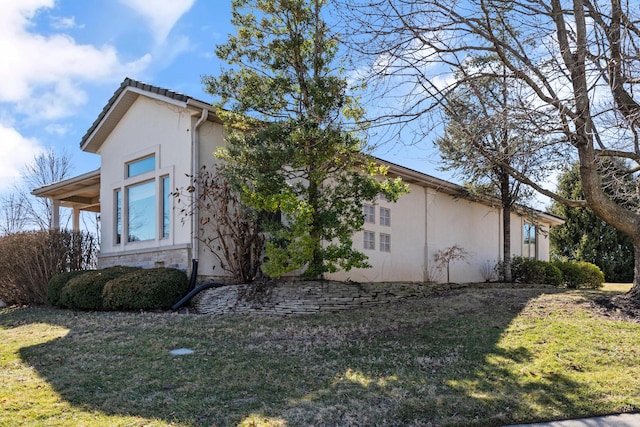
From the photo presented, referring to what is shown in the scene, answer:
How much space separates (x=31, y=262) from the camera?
1280cm

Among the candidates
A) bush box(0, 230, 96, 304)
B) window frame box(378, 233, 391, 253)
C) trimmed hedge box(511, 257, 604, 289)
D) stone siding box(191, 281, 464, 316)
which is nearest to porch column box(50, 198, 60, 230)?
bush box(0, 230, 96, 304)

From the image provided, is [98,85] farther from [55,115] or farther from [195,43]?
[55,115]

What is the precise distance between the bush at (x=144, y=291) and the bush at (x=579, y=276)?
1425 cm

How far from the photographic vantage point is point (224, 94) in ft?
34.9

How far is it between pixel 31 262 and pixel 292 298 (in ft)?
24.6

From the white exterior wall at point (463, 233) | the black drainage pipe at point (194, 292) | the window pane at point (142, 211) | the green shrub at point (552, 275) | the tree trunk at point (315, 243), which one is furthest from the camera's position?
the green shrub at point (552, 275)

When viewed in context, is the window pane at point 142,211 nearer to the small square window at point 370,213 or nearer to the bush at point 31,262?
the bush at point 31,262

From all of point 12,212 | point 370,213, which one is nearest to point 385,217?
point 370,213

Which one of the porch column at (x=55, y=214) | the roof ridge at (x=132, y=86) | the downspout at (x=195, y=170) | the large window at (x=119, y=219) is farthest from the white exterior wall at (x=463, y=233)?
the porch column at (x=55, y=214)

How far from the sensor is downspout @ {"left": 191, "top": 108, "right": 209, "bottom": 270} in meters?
11.1

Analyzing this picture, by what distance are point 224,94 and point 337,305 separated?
4919 millimetres

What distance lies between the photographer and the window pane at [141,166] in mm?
12801

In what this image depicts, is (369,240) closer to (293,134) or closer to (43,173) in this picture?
(293,134)

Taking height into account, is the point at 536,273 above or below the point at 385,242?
below
